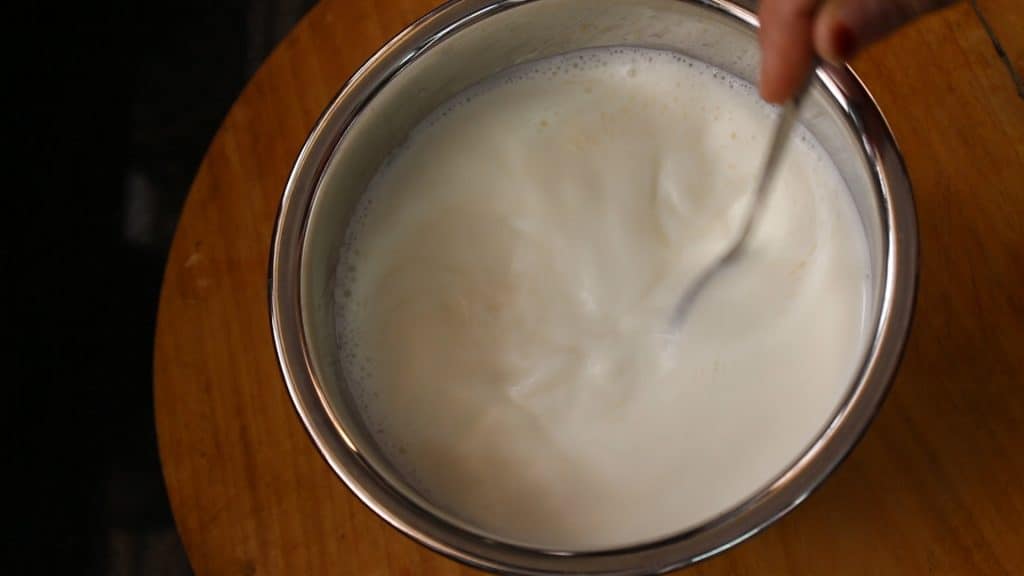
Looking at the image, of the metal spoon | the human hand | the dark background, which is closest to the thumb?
the human hand

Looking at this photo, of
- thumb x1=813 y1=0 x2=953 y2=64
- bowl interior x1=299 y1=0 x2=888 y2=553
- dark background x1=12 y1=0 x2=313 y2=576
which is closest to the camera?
thumb x1=813 y1=0 x2=953 y2=64

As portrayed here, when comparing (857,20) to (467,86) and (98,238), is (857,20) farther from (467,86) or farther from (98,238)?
(98,238)

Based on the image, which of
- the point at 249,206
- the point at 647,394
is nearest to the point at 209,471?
the point at 249,206

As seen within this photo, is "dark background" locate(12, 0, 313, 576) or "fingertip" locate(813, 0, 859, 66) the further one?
"dark background" locate(12, 0, 313, 576)

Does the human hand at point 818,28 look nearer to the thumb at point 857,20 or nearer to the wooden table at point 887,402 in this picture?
the thumb at point 857,20

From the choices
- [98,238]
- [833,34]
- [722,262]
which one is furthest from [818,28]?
[98,238]

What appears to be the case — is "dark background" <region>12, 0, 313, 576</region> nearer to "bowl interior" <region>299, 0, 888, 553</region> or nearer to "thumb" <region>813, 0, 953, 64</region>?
"bowl interior" <region>299, 0, 888, 553</region>
